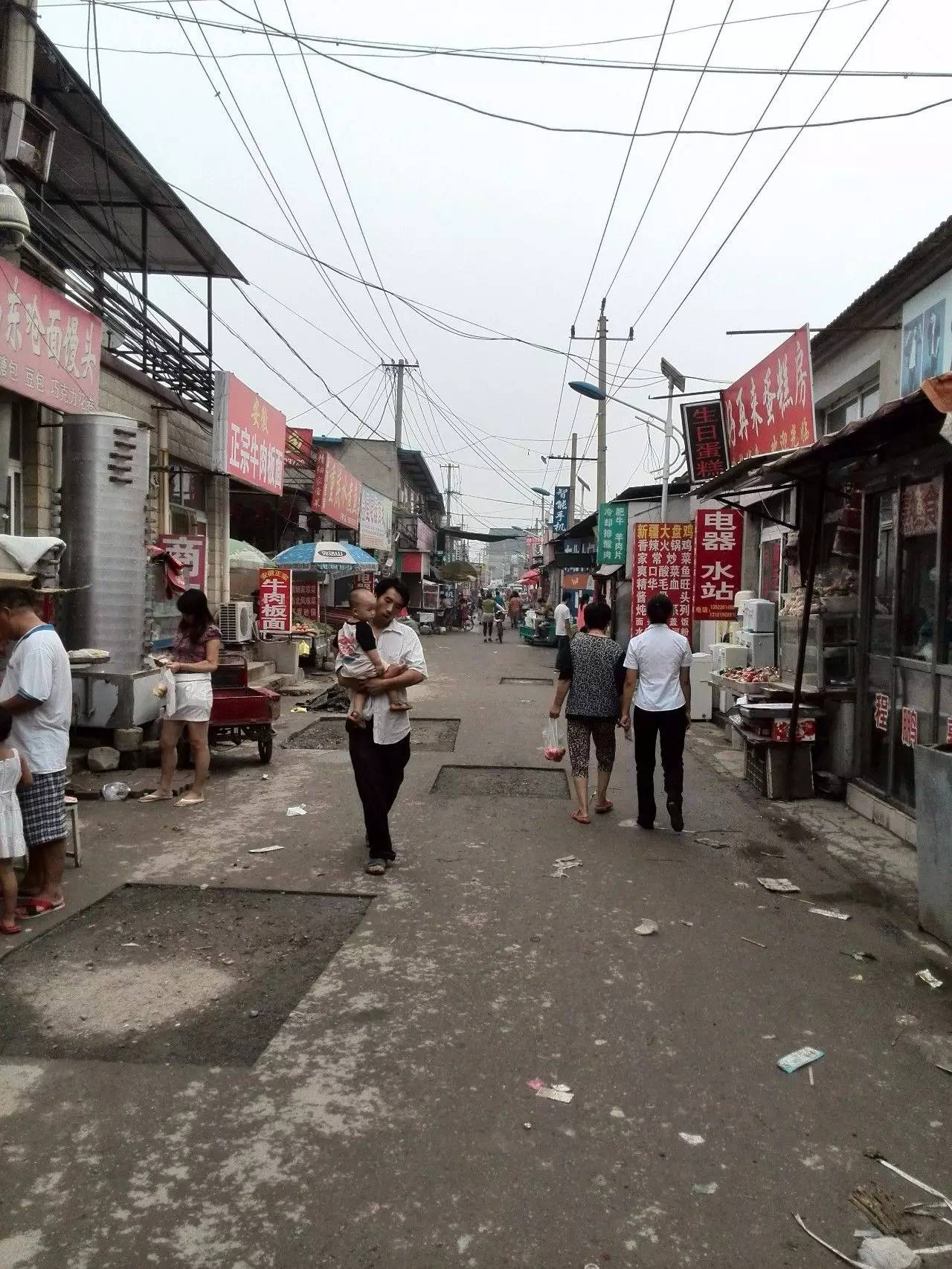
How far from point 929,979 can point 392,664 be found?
11.5 feet

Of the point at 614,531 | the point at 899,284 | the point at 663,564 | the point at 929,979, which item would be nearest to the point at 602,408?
the point at 614,531

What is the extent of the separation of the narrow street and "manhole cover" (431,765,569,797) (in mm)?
2174

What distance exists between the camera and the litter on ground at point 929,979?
428 cm

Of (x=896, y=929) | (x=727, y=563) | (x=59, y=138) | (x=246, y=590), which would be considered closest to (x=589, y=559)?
(x=246, y=590)

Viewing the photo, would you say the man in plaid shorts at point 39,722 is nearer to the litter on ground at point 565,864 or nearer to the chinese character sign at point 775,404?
the litter on ground at point 565,864

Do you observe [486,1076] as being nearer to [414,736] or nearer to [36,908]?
[36,908]

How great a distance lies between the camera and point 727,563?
12891 millimetres

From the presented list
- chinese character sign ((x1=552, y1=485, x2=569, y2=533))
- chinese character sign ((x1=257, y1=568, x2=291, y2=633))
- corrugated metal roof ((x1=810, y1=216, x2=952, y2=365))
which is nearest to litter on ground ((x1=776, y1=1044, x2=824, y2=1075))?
corrugated metal roof ((x1=810, y1=216, x2=952, y2=365))

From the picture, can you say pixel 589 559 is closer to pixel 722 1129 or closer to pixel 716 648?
pixel 716 648

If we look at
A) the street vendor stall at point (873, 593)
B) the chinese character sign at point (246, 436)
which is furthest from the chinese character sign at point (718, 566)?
the chinese character sign at point (246, 436)

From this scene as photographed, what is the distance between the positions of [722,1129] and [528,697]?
1283cm

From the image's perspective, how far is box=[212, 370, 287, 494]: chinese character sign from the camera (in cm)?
1225

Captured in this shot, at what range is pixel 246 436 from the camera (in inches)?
531

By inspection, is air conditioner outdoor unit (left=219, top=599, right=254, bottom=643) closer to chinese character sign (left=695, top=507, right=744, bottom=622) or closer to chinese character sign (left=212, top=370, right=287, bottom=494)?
chinese character sign (left=212, top=370, right=287, bottom=494)
